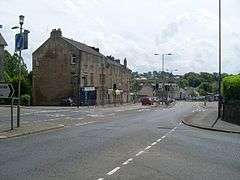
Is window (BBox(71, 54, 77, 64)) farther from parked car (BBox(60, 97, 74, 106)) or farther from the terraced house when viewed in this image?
parked car (BBox(60, 97, 74, 106))

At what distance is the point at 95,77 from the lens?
323 feet

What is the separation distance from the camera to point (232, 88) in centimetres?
4384

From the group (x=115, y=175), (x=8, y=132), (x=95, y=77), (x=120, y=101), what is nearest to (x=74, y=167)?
(x=115, y=175)

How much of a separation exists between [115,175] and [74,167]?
174cm

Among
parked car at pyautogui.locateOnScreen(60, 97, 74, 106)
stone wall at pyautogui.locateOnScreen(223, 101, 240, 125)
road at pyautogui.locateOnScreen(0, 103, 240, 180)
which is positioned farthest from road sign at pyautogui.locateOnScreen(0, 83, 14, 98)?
parked car at pyautogui.locateOnScreen(60, 97, 74, 106)

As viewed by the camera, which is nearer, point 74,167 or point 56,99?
point 74,167

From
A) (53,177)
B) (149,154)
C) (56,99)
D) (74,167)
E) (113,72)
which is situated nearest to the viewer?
(53,177)

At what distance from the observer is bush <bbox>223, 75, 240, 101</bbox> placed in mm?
42259

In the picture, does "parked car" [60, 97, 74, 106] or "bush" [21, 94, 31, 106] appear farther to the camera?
"bush" [21, 94, 31, 106]

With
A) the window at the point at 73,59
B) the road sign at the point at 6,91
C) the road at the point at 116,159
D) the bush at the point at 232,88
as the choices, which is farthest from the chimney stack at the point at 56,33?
the road at the point at 116,159

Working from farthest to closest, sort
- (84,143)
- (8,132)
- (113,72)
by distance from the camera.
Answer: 1. (113,72)
2. (8,132)
3. (84,143)

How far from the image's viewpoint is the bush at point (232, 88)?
139 ft

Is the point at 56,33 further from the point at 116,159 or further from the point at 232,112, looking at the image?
the point at 116,159

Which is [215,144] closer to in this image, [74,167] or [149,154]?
[149,154]
